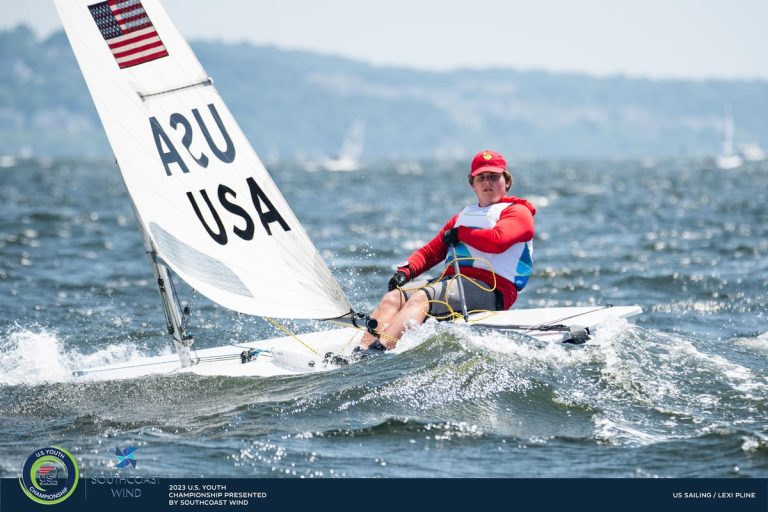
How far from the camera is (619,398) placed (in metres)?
5.18

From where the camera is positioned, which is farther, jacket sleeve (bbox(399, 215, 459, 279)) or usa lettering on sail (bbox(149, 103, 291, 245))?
jacket sleeve (bbox(399, 215, 459, 279))

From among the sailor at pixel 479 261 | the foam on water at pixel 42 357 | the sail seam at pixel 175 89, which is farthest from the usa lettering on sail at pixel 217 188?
the foam on water at pixel 42 357

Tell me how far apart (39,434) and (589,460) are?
2.62 m

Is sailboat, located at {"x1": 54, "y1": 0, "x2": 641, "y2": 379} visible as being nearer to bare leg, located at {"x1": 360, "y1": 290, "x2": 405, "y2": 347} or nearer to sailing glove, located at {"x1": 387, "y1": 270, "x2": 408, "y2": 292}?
bare leg, located at {"x1": 360, "y1": 290, "x2": 405, "y2": 347}

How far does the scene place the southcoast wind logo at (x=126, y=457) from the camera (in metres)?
4.29

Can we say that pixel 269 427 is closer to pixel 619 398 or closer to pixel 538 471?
pixel 538 471

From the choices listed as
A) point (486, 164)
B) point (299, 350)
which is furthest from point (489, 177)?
point (299, 350)

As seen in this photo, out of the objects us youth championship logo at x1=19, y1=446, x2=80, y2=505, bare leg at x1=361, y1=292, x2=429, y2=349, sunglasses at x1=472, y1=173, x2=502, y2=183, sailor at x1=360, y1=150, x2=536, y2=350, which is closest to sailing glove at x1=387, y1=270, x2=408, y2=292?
sailor at x1=360, y1=150, x2=536, y2=350

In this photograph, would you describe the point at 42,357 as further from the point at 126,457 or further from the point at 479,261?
the point at 479,261

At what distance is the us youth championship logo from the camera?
13.3ft

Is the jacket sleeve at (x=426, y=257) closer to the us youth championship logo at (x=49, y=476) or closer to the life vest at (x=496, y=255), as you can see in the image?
the life vest at (x=496, y=255)

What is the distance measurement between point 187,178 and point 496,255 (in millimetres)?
1944

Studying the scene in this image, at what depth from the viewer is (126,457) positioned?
435 cm
